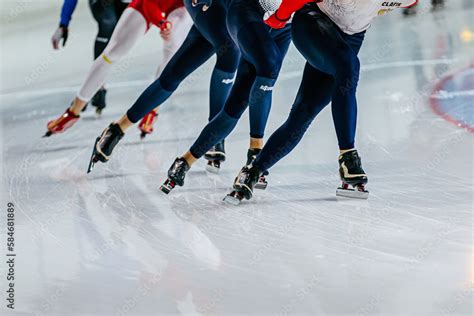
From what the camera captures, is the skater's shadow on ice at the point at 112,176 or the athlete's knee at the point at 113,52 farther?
the athlete's knee at the point at 113,52

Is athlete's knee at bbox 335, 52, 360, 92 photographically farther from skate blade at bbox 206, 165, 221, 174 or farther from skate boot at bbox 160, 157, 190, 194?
skate blade at bbox 206, 165, 221, 174

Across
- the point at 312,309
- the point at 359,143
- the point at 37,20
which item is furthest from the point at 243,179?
the point at 37,20

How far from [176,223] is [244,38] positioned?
0.95 metres

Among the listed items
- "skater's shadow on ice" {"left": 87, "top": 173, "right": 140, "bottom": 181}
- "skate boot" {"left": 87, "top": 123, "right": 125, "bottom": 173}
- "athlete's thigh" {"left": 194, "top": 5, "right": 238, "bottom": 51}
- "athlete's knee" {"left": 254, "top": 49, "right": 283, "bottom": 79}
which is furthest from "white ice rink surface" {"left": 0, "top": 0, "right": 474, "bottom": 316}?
"athlete's thigh" {"left": 194, "top": 5, "right": 238, "bottom": 51}

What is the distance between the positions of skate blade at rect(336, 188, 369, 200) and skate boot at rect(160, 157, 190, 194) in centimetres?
82

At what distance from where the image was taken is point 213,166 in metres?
5.31

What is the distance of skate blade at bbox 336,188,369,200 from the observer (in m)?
4.55

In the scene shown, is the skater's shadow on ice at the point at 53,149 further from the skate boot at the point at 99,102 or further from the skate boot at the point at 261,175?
the skate boot at the point at 261,175

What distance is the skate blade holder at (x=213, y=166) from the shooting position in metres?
5.29

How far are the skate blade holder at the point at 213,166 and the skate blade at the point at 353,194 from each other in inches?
35.6

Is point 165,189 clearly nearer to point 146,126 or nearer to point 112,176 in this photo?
point 112,176

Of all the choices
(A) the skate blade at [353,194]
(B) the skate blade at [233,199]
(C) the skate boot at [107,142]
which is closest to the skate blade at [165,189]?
(B) the skate blade at [233,199]

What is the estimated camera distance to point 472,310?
3090 mm

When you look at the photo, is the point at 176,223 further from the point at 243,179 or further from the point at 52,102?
the point at 52,102
